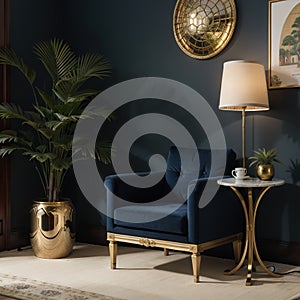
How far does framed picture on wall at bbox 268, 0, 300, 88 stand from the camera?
4125mm

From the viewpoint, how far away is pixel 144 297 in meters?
3.42

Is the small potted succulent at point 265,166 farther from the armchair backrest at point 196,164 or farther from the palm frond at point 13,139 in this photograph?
the palm frond at point 13,139

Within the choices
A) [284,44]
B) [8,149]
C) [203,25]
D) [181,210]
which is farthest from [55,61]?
[284,44]

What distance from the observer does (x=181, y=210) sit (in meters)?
3.88

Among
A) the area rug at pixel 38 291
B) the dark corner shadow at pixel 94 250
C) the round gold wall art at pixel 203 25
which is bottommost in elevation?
the dark corner shadow at pixel 94 250

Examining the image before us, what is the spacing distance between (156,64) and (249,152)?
1114 mm

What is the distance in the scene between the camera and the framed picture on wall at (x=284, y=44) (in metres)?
4.12

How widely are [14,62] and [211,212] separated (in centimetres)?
199

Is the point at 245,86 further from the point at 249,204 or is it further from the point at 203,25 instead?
the point at 203,25

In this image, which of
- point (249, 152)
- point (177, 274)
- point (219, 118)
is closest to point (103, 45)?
point (219, 118)

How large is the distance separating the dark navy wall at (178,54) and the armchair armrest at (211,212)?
334 mm

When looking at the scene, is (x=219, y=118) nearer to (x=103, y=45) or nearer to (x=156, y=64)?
(x=156, y=64)

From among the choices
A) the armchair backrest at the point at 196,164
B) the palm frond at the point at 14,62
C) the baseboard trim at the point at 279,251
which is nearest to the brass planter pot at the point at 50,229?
the armchair backrest at the point at 196,164

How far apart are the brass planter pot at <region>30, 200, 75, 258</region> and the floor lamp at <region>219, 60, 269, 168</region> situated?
1.54 metres
